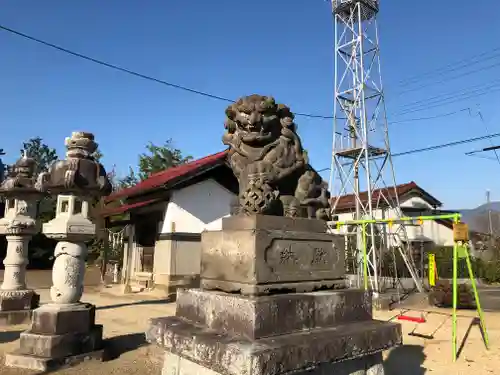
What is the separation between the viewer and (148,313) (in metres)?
10.7

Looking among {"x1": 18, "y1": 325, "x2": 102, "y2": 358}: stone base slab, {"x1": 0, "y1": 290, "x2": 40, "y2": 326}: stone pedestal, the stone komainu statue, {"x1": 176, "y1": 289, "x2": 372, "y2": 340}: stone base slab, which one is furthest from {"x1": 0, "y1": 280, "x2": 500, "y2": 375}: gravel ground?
the stone komainu statue

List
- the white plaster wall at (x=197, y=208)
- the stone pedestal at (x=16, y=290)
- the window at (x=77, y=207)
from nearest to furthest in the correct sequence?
the window at (x=77, y=207) < the stone pedestal at (x=16, y=290) < the white plaster wall at (x=197, y=208)

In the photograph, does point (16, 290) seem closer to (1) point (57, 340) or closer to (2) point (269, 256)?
(1) point (57, 340)

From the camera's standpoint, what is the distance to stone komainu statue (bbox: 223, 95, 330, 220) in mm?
3680

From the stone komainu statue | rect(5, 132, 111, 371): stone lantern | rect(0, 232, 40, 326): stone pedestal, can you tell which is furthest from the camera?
rect(0, 232, 40, 326): stone pedestal

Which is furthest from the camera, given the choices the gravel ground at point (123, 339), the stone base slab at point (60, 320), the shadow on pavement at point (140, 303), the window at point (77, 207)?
the shadow on pavement at point (140, 303)

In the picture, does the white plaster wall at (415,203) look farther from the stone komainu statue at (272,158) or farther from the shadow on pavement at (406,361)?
the stone komainu statue at (272,158)

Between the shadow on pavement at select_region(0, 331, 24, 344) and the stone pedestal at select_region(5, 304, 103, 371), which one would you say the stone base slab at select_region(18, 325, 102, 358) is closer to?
the stone pedestal at select_region(5, 304, 103, 371)

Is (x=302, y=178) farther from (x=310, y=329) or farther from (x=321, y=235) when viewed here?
(x=310, y=329)

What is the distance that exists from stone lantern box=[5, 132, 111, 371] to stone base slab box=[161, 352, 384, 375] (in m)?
3.25

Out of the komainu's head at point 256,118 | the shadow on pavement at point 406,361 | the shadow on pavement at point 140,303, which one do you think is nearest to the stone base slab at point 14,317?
the shadow on pavement at point 140,303

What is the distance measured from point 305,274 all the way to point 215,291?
0.82 metres

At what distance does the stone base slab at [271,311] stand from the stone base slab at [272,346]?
0.24 ft

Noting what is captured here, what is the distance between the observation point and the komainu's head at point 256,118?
3711 mm
